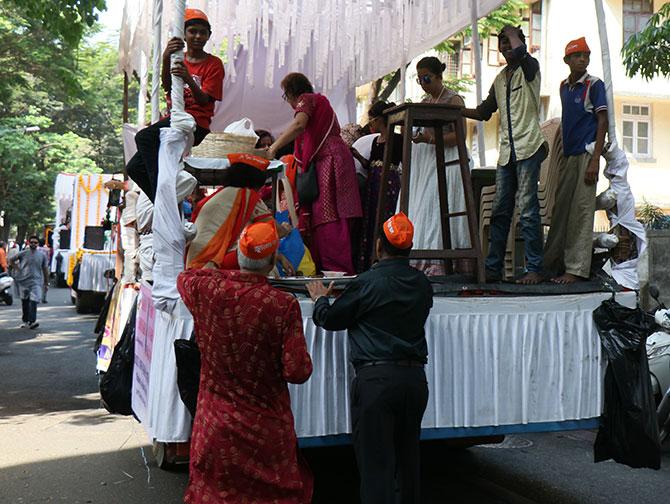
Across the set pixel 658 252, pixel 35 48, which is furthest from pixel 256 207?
pixel 35 48

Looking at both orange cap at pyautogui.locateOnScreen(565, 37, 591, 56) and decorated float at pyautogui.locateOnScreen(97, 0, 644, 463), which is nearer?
decorated float at pyautogui.locateOnScreen(97, 0, 644, 463)

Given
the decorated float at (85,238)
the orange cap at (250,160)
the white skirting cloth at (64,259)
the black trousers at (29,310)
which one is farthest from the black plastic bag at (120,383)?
the white skirting cloth at (64,259)

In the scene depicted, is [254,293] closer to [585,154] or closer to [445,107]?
[445,107]

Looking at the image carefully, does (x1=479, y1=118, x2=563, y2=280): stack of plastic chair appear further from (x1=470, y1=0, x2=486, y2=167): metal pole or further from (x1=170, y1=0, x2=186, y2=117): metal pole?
(x1=170, y1=0, x2=186, y2=117): metal pole

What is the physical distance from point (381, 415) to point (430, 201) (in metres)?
2.40

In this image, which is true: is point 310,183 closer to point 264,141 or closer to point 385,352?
point 264,141

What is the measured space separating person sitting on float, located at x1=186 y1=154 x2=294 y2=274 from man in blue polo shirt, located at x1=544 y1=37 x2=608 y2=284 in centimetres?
194

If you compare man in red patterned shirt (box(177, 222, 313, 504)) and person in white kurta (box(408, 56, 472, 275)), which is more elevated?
person in white kurta (box(408, 56, 472, 275))

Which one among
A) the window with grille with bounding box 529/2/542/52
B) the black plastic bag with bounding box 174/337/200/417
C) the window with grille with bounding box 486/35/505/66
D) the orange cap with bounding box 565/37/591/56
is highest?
the window with grille with bounding box 529/2/542/52

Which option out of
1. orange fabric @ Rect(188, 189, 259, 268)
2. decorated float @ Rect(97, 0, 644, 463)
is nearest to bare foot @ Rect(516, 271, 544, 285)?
decorated float @ Rect(97, 0, 644, 463)

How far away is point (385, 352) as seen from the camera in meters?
4.36

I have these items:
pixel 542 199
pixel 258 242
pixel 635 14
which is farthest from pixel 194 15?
pixel 635 14

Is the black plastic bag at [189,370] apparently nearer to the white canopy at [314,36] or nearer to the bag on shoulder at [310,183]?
the bag on shoulder at [310,183]

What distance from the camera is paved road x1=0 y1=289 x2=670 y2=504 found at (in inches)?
237
